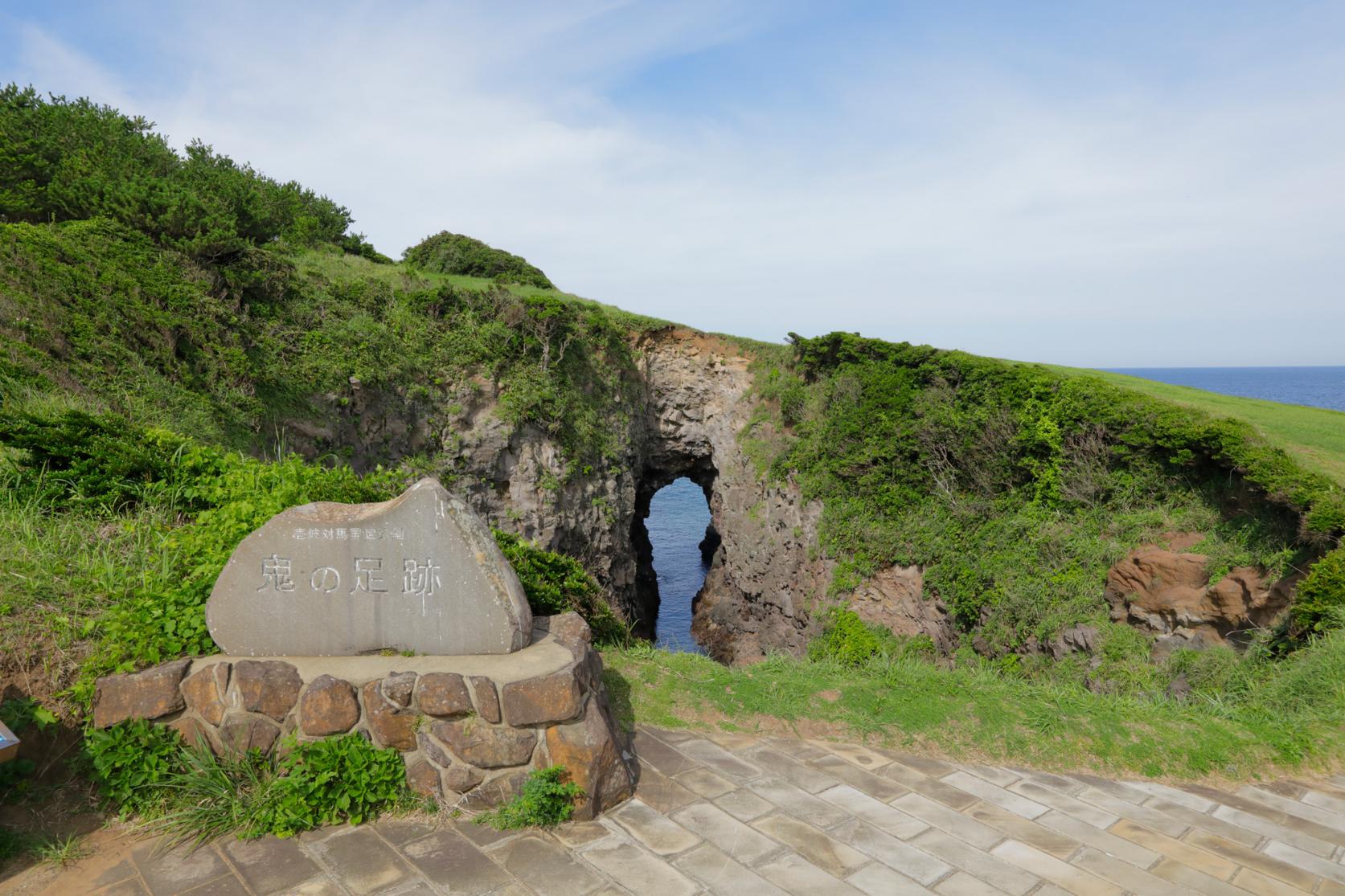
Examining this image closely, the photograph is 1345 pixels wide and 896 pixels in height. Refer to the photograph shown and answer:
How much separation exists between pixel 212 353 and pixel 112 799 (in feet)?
33.1

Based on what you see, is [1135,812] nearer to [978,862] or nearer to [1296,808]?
[1296,808]

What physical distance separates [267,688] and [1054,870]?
16.7ft

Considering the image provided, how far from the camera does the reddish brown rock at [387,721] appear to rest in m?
4.38

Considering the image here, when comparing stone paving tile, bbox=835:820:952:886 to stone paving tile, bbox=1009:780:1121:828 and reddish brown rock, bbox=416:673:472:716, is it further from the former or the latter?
reddish brown rock, bbox=416:673:472:716

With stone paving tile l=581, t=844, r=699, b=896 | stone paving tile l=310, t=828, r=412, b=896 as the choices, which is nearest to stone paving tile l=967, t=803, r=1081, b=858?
stone paving tile l=581, t=844, r=699, b=896

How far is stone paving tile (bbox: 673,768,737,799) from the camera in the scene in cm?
487

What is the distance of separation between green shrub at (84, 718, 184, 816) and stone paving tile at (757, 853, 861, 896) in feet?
12.3

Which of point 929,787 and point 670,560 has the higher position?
point 929,787

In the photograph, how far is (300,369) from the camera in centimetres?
1431

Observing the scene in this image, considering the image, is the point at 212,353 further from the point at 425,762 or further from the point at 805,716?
the point at 805,716

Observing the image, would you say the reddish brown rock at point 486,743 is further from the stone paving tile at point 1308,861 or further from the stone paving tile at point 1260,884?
the stone paving tile at point 1308,861

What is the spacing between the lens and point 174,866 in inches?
150

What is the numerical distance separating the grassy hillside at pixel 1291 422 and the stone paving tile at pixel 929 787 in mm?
8930

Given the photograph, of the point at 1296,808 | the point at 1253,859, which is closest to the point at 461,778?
the point at 1253,859
